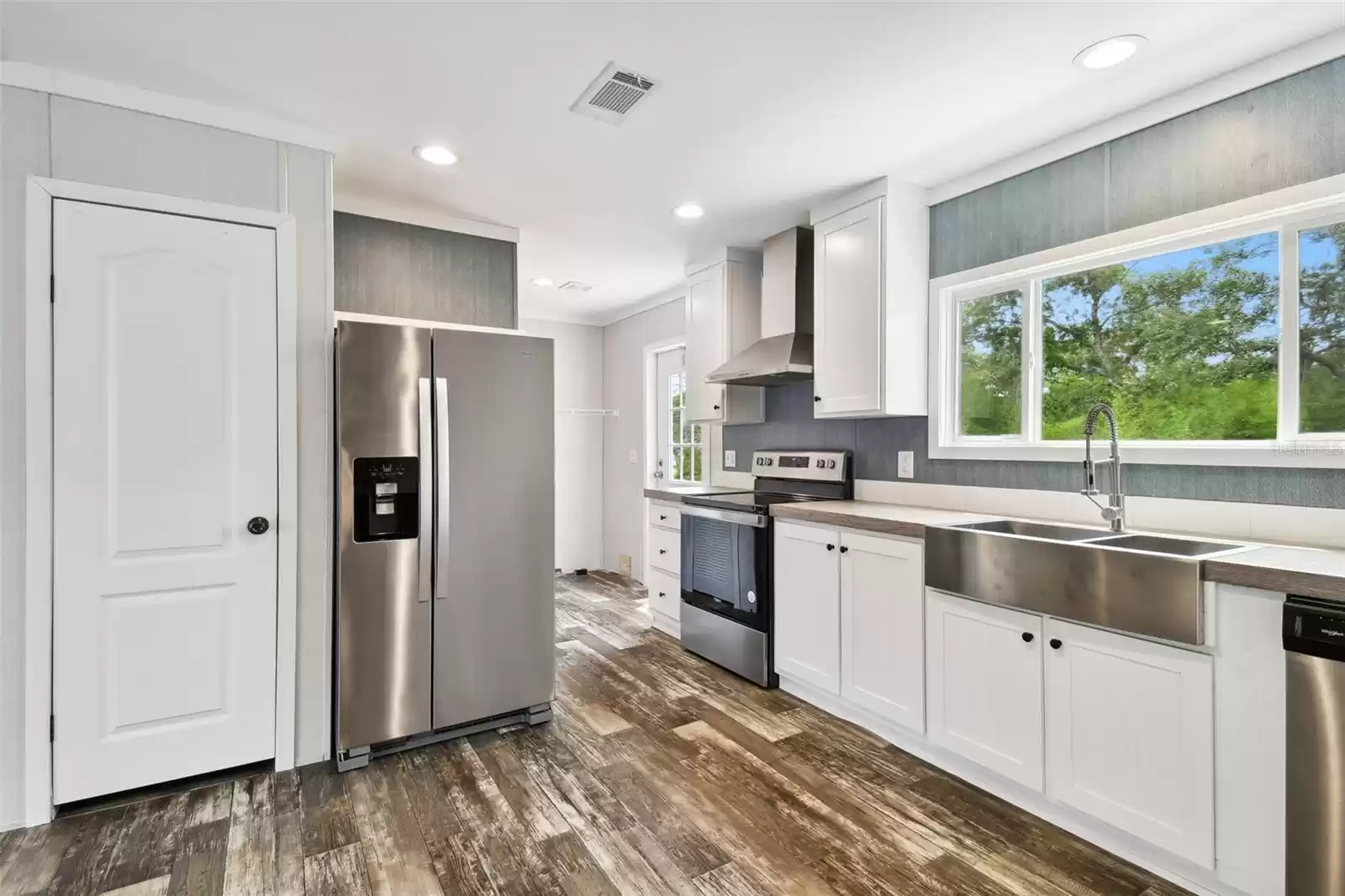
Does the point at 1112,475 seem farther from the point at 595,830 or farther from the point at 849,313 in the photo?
the point at 595,830

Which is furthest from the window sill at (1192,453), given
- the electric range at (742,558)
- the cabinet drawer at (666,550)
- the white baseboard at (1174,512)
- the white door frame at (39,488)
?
the white door frame at (39,488)

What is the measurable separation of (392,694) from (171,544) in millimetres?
968

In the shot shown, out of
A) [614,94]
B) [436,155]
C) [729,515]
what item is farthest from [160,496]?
[729,515]

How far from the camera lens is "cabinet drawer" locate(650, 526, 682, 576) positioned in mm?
4066

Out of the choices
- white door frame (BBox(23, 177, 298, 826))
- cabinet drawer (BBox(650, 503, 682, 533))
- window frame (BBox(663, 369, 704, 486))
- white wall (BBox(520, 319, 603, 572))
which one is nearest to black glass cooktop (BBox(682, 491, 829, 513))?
cabinet drawer (BBox(650, 503, 682, 533))

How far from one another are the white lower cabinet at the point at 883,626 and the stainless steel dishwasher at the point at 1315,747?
3.52 feet

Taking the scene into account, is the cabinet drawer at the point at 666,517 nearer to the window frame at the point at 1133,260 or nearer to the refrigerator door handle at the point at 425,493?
the window frame at the point at 1133,260

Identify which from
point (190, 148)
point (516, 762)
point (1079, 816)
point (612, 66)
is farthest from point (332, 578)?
point (1079, 816)

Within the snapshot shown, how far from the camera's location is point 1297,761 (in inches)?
59.4

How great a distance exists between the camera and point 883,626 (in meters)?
2.62

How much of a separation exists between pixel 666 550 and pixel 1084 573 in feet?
8.70

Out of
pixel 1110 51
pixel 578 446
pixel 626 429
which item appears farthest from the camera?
pixel 578 446

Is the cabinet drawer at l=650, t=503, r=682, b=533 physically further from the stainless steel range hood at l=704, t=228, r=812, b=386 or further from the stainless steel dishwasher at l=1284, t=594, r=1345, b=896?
the stainless steel dishwasher at l=1284, t=594, r=1345, b=896

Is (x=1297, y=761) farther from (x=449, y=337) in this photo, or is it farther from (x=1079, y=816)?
(x=449, y=337)
